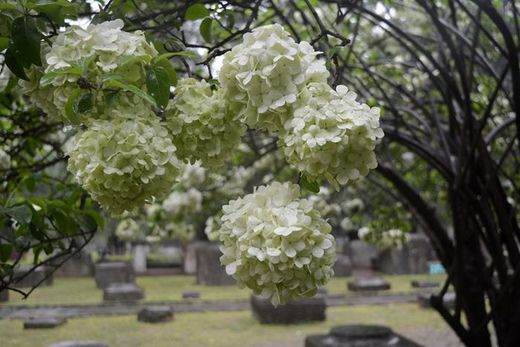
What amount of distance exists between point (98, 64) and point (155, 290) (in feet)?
32.2

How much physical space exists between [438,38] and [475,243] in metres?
0.92

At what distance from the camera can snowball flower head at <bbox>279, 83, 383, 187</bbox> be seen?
2.82 feet

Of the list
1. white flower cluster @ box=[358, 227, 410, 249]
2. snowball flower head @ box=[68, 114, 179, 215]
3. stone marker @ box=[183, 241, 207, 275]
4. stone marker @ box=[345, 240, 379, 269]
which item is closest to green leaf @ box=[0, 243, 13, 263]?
snowball flower head @ box=[68, 114, 179, 215]

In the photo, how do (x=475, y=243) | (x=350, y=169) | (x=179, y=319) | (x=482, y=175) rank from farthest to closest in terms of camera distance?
(x=179, y=319), (x=475, y=243), (x=482, y=175), (x=350, y=169)

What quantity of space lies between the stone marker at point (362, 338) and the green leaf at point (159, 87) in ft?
13.0

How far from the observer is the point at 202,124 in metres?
1.03

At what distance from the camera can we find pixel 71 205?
189cm

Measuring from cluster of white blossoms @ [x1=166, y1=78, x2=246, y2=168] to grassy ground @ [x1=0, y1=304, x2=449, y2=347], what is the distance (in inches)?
219

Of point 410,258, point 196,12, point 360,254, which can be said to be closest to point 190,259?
point 360,254

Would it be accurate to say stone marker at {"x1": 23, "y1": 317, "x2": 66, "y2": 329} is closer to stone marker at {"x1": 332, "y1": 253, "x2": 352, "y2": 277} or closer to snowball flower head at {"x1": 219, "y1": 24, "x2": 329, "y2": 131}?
stone marker at {"x1": 332, "y1": 253, "x2": 352, "y2": 277}

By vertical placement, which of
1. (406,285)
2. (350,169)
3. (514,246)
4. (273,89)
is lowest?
(406,285)

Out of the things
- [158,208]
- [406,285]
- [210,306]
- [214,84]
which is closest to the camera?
[214,84]

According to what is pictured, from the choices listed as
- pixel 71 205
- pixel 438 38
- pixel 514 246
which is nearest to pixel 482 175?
pixel 514 246

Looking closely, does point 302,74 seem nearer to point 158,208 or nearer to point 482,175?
point 482,175
